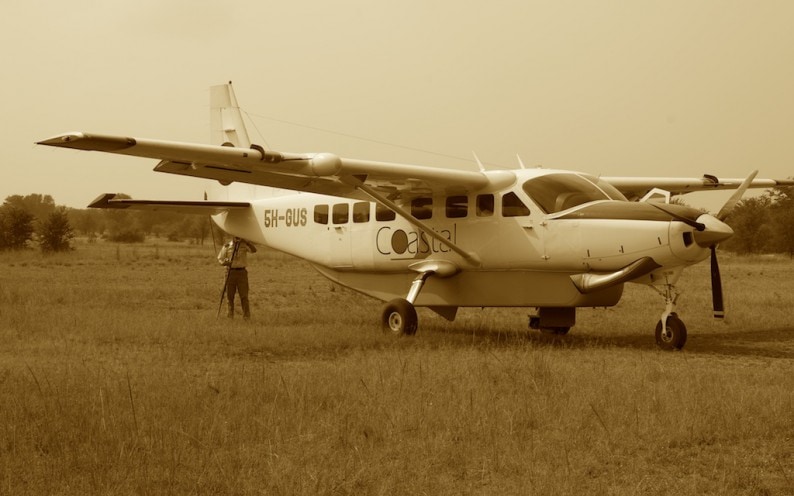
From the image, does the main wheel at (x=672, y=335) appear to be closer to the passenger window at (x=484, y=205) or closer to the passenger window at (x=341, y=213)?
the passenger window at (x=484, y=205)

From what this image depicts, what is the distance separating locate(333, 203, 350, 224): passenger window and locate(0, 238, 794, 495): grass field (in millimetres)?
2866

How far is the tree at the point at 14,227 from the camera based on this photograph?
2040 inches

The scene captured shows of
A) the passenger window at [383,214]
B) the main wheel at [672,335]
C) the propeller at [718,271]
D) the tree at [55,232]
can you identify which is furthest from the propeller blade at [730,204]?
the tree at [55,232]

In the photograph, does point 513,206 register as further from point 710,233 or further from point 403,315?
point 710,233

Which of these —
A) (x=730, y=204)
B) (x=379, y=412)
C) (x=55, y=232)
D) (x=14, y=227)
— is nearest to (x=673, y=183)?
(x=730, y=204)

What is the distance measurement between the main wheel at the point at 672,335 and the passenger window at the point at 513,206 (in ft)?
8.99

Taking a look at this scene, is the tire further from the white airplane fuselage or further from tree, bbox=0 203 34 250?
tree, bbox=0 203 34 250

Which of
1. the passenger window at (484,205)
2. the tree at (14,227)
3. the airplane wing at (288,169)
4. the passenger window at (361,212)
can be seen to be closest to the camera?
the airplane wing at (288,169)

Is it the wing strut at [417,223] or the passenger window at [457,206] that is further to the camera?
the passenger window at [457,206]

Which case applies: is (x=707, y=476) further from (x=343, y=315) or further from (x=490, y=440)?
(x=343, y=315)

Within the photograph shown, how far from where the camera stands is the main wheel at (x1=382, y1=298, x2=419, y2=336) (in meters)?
13.6

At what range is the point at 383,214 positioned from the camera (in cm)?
1539

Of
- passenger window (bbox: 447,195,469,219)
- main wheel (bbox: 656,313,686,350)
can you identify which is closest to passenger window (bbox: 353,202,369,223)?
passenger window (bbox: 447,195,469,219)

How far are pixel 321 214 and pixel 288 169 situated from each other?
4.50 m
